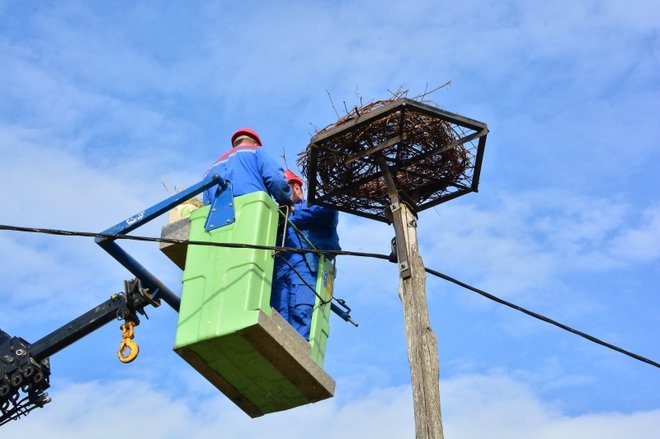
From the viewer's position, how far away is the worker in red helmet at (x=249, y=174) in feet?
35.1

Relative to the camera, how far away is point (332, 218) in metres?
11.5

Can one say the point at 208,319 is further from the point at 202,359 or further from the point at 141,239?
the point at 141,239

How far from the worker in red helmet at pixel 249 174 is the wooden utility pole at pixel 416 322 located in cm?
121

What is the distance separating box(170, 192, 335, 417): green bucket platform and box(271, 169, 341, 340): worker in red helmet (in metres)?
0.35

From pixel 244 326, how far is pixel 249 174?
212 centimetres

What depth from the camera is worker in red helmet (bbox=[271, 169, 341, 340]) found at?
35.3 ft

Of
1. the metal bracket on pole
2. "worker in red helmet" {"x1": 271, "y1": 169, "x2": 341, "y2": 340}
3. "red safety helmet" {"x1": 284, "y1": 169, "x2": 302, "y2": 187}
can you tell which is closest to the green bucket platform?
"worker in red helmet" {"x1": 271, "y1": 169, "x2": 341, "y2": 340}

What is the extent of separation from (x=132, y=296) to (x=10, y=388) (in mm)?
1866

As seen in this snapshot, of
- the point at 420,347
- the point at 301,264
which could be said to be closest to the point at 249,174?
the point at 301,264

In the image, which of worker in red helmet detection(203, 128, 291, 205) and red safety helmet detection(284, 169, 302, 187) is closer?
worker in red helmet detection(203, 128, 291, 205)

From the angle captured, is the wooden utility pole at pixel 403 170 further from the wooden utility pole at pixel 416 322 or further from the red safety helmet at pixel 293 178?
the red safety helmet at pixel 293 178

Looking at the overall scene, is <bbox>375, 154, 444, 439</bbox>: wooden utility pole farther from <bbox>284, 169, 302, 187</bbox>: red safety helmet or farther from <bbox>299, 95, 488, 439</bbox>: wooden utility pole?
<bbox>284, 169, 302, 187</bbox>: red safety helmet

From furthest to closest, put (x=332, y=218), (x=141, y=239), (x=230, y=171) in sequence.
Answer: (x=332, y=218) → (x=230, y=171) → (x=141, y=239)

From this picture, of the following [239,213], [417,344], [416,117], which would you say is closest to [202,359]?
[239,213]
